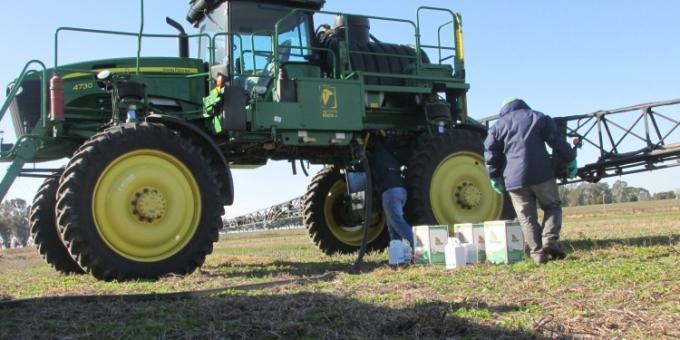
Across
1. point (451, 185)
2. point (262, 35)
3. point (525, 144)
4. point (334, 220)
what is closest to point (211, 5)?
point (262, 35)

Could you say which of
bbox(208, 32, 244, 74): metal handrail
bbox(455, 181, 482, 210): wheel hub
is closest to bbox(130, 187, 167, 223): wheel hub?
bbox(208, 32, 244, 74): metal handrail

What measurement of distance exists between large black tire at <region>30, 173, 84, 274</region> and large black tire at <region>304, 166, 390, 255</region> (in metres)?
4.04

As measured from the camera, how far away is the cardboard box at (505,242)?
7.26 metres

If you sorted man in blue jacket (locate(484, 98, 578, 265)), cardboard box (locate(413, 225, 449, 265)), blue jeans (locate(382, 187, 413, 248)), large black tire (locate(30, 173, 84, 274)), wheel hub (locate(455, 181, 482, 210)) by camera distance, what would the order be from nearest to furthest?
man in blue jacket (locate(484, 98, 578, 265)) < cardboard box (locate(413, 225, 449, 265)) < large black tire (locate(30, 173, 84, 274)) < blue jeans (locate(382, 187, 413, 248)) < wheel hub (locate(455, 181, 482, 210))

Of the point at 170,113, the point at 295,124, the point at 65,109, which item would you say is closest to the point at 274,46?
the point at 295,124

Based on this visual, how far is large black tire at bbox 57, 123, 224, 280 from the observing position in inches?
269

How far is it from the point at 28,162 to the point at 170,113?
1.79 m

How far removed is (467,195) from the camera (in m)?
9.87

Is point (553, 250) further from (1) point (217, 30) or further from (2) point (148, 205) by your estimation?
(1) point (217, 30)

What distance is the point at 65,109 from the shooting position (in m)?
8.13

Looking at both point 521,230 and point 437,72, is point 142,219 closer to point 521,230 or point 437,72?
point 521,230

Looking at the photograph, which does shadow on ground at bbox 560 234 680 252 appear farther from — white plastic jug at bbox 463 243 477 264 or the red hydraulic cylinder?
the red hydraulic cylinder

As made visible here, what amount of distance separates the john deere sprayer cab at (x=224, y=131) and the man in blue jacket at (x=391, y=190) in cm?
46

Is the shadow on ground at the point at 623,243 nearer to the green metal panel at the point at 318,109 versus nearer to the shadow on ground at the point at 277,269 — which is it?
the shadow on ground at the point at 277,269
